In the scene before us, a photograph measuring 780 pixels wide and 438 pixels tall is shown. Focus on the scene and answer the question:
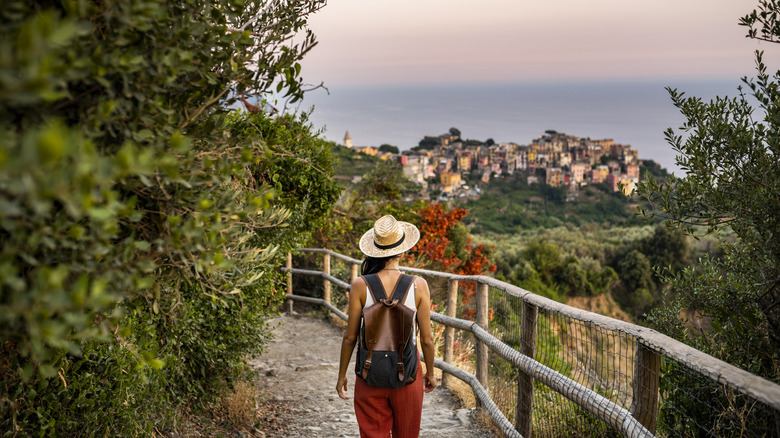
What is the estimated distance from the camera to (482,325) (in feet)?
14.8

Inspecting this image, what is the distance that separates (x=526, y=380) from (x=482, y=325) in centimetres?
84

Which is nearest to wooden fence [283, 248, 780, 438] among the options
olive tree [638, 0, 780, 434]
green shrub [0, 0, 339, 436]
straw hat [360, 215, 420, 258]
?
olive tree [638, 0, 780, 434]

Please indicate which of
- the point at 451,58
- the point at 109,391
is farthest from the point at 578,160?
the point at 109,391

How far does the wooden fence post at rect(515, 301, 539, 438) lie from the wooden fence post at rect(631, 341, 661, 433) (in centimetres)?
104

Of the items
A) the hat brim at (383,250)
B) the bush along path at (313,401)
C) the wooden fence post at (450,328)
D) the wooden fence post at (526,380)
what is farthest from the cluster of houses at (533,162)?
the hat brim at (383,250)

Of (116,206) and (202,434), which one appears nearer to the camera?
(116,206)

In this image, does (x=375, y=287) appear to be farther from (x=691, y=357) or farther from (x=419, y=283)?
(x=691, y=357)

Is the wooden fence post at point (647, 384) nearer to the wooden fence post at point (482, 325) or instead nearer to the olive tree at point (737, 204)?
the olive tree at point (737, 204)

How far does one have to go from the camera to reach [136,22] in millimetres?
1354

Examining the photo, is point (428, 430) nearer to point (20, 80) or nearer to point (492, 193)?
point (20, 80)

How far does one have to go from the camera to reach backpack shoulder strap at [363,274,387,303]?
2.88 m

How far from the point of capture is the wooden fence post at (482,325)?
4492 mm

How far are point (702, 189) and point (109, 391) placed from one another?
11.5 ft

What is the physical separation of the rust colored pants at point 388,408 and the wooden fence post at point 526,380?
1.01 meters
